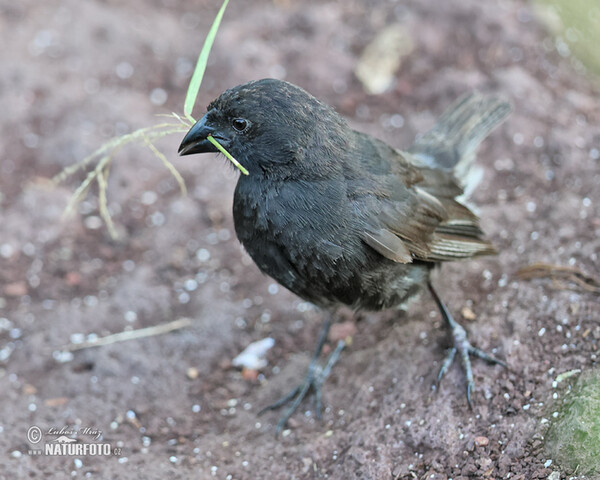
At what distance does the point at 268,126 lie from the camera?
3346mm

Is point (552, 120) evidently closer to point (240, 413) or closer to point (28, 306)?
point (240, 413)

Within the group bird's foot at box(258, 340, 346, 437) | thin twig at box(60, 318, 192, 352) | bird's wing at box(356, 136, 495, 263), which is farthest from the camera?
thin twig at box(60, 318, 192, 352)

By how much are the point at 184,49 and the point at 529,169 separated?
3.47m

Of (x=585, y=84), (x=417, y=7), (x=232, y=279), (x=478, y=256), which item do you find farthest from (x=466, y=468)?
(x=417, y=7)

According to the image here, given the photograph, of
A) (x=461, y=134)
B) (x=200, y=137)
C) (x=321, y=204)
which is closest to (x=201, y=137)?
Answer: (x=200, y=137)

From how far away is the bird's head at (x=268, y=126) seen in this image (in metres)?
3.34

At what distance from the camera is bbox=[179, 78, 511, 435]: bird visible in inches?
132

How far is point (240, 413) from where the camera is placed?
4.10 meters

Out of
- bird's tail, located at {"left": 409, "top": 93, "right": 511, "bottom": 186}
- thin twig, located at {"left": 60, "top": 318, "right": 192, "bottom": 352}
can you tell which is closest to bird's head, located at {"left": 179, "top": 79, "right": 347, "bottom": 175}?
bird's tail, located at {"left": 409, "top": 93, "right": 511, "bottom": 186}

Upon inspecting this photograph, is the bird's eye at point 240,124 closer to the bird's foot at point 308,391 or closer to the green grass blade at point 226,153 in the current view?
the green grass blade at point 226,153

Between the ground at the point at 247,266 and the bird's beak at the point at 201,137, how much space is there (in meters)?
1.51

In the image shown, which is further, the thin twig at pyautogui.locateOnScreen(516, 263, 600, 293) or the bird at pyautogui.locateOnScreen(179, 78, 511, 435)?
the thin twig at pyautogui.locateOnScreen(516, 263, 600, 293)

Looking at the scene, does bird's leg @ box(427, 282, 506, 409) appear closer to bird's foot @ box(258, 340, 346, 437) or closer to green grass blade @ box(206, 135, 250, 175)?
bird's foot @ box(258, 340, 346, 437)

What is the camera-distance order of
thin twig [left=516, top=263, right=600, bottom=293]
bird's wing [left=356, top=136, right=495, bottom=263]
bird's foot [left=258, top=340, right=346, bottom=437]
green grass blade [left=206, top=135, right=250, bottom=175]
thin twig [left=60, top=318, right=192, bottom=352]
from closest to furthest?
green grass blade [left=206, top=135, right=250, bottom=175] → bird's wing [left=356, top=136, right=495, bottom=263] → thin twig [left=516, top=263, right=600, bottom=293] → bird's foot [left=258, top=340, right=346, bottom=437] → thin twig [left=60, top=318, right=192, bottom=352]
